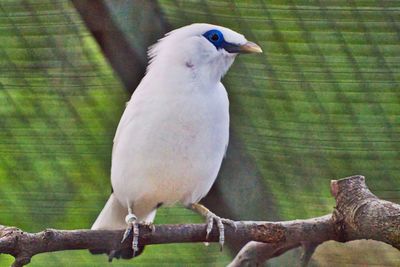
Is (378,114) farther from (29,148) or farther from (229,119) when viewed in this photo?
(29,148)

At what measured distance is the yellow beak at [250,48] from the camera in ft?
3.42

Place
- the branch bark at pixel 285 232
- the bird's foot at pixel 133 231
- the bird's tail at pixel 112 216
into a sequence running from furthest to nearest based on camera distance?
1. the bird's tail at pixel 112 216
2. the bird's foot at pixel 133 231
3. the branch bark at pixel 285 232

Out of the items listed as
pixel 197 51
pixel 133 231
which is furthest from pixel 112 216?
pixel 197 51

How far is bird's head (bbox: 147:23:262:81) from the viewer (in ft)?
3.57

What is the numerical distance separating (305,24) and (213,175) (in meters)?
0.24

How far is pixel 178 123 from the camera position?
1.04 metres

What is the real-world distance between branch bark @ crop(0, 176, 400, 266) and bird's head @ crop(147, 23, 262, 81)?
0.22 meters

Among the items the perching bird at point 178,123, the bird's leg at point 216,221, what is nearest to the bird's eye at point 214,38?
the perching bird at point 178,123

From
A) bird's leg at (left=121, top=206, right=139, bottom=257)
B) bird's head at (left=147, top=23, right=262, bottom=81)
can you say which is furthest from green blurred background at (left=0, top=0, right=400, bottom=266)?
bird's leg at (left=121, top=206, right=139, bottom=257)

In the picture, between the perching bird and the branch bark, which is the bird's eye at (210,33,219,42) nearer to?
the perching bird

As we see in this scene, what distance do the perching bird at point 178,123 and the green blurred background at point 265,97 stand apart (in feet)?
0.11

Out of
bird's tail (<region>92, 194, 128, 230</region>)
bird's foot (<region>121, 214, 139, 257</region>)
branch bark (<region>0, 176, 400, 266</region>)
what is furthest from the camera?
bird's tail (<region>92, 194, 128, 230</region>)

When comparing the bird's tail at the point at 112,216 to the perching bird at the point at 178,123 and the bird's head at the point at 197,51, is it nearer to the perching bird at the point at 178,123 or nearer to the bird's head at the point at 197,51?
the perching bird at the point at 178,123

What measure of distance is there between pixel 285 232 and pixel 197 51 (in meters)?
0.28
